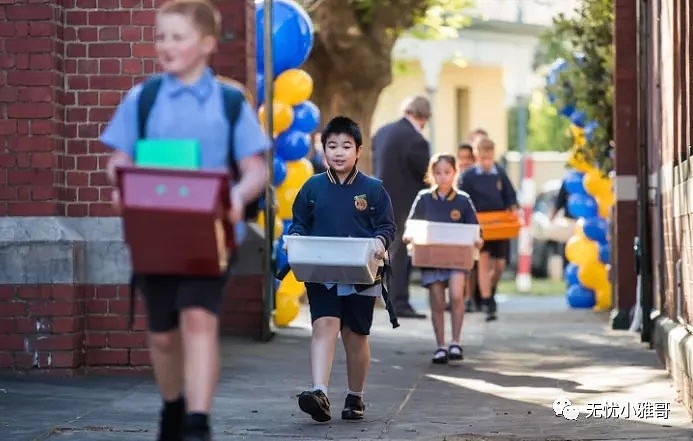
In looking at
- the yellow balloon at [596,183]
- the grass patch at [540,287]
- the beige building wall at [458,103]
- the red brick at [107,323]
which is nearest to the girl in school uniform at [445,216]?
the red brick at [107,323]

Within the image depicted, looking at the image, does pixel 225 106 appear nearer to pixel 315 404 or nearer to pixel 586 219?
pixel 315 404

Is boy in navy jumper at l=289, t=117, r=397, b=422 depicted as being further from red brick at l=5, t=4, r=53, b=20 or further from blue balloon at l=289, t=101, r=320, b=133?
blue balloon at l=289, t=101, r=320, b=133

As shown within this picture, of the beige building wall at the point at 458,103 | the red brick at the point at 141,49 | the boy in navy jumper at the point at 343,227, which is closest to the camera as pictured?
the boy in navy jumper at the point at 343,227

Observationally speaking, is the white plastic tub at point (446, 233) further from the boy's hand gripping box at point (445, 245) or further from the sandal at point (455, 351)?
the sandal at point (455, 351)

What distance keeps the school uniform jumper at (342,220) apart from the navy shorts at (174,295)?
276 centimetres

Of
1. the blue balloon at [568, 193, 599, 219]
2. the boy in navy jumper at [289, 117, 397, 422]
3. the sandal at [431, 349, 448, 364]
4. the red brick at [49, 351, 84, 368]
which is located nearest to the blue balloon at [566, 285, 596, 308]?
the blue balloon at [568, 193, 599, 219]

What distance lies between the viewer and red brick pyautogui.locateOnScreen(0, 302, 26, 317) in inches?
411

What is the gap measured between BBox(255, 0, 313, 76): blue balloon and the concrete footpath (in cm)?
231

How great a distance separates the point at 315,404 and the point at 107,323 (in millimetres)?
2446

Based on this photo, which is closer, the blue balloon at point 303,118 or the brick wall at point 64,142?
the brick wall at point 64,142

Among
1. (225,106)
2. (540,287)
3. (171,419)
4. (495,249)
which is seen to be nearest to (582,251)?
(495,249)

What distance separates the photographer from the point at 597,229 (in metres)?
19.1

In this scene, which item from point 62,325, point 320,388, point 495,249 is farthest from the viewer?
point 495,249

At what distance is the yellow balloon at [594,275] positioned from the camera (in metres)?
19.1
